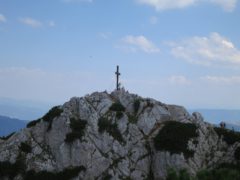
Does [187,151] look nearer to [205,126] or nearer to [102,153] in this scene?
[205,126]

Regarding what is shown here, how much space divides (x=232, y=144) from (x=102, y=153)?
15.1 metres

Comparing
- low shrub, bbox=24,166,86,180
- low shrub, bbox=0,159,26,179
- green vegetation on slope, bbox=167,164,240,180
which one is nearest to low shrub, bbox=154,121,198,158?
low shrub, bbox=24,166,86,180

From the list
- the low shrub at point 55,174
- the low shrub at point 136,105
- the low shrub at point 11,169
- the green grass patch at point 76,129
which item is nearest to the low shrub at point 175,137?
the low shrub at point 136,105

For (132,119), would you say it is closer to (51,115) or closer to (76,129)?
(76,129)

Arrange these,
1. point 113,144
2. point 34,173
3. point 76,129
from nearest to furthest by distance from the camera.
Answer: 1. point 34,173
2. point 113,144
3. point 76,129

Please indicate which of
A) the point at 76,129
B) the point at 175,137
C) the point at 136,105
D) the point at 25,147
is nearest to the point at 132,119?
the point at 136,105

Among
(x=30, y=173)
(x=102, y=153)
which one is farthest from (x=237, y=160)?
(x=30, y=173)

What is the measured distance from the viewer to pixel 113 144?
144ft

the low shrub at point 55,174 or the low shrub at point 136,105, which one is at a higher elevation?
the low shrub at point 136,105

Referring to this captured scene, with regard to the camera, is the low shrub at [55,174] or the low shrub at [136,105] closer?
the low shrub at [55,174]

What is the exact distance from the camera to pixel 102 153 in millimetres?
43281

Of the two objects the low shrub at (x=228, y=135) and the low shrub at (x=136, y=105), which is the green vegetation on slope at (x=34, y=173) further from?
the low shrub at (x=228, y=135)

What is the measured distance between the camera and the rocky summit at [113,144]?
1649 inches

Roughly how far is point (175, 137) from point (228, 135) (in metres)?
6.65
